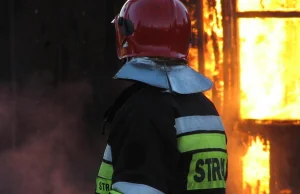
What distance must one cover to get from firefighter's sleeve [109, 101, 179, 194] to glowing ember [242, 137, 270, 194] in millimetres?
3222

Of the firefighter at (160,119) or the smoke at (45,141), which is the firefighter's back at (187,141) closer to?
the firefighter at (160,119)

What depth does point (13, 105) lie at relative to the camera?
534cm

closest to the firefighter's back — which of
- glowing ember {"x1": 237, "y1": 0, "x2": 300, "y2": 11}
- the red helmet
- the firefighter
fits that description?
the firefighter

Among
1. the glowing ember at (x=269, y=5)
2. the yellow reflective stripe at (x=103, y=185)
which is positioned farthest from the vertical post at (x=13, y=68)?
the yellow reflective stripe at (x=103, y=185)

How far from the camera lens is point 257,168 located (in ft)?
17.1

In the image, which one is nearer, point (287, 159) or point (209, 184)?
point (209, 184)

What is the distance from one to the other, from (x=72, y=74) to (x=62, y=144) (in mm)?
583

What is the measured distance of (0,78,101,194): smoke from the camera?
17.6ft

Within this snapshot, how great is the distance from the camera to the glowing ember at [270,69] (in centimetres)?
517

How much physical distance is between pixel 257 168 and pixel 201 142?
10.4ft

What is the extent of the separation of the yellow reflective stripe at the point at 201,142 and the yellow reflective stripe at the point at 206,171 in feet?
0.08

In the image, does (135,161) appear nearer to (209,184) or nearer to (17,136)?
(209,184)

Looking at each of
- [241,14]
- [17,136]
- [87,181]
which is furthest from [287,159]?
[17,136]

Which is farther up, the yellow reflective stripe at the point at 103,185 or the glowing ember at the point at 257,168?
the yellow reflective stripe at the point at 103,185
